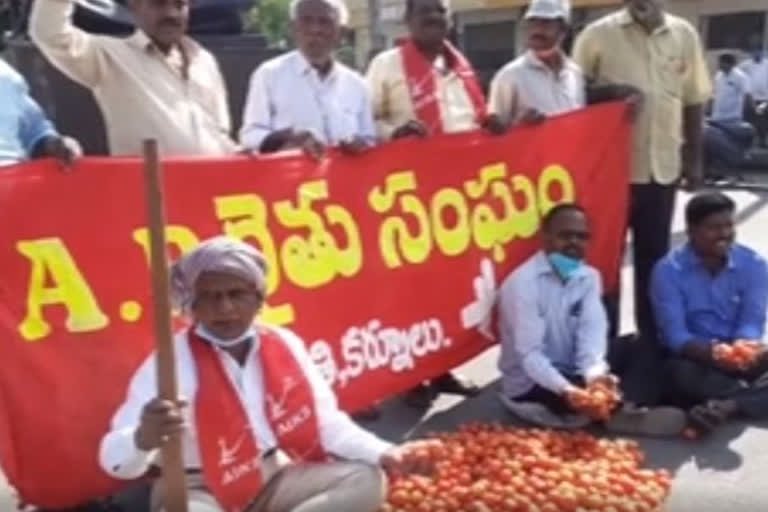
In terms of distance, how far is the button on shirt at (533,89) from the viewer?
5.34 m

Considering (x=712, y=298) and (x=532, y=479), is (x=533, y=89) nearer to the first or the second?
(x=712, y=298)

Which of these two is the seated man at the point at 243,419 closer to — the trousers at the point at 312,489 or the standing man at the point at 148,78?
the trousers at the point at 312,489

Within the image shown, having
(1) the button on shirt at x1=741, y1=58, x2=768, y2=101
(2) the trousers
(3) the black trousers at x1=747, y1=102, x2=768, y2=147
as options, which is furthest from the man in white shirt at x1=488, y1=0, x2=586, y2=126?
(1) the button on shirt at x1=741, y1=58, x2=768, y2=101

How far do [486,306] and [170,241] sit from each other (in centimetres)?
167

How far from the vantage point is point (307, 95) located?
4719mm

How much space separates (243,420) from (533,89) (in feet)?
8.32

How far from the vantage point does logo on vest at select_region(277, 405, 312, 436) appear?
3.52 m

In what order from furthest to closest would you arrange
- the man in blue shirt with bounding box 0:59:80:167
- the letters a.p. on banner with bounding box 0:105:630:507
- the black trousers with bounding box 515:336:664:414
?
the black trousers with bounding box 515:336:664:414, the man in blue shirt with bounding box 0:59:80:167, the letters a.p. on banner with bounding box 0:105:630:507

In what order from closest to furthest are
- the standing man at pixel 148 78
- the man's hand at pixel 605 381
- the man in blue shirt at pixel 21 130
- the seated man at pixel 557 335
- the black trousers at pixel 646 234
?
1. the man in blue shirt at pixel 21 130
2. the standing man at pixel 148 78
3. the man's hand at pixel 605 381
4. the seated man at pixel 557 335
5. the black trousers at pixel 646 234

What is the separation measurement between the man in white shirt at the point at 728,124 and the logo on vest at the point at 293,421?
10.4m

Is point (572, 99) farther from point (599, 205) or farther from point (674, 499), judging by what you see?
point (674, 499)

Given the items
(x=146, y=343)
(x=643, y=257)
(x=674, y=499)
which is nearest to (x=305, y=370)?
(x=146, y=343)

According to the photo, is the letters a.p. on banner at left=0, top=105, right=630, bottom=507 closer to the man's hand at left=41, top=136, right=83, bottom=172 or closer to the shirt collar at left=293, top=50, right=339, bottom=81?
the man's hand at left=41, top=136, right=83, bottom=172

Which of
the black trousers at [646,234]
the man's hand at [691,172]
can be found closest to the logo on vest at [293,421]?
the black trousers at [646,234]
